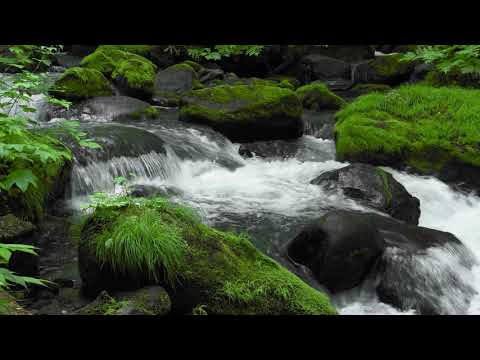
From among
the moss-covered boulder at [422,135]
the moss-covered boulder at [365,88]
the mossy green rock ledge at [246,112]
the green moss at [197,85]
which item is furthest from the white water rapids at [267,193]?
the moss-covered boulder at [365,88]

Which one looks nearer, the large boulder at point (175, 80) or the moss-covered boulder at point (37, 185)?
the moss-covered boulder at point (37, 185)

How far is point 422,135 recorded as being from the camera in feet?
29.6

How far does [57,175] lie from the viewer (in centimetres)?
545

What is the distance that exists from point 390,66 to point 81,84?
10.7m

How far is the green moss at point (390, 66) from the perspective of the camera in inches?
608

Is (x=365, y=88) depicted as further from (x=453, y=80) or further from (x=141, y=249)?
(x=141, y=249)

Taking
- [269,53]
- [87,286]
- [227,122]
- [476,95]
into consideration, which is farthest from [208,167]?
[269,53]

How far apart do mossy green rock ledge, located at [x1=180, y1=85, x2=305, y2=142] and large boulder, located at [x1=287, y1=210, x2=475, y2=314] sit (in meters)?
5.59

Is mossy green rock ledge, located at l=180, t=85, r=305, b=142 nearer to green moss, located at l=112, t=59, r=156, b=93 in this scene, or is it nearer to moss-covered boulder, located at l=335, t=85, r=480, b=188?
moss-covered boulder, located at l=335, t=85, r=480, b=188

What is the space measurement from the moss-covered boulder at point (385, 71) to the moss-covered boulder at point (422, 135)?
17.9ft

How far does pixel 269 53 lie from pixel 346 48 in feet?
11.9

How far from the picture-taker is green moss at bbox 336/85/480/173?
343 inches

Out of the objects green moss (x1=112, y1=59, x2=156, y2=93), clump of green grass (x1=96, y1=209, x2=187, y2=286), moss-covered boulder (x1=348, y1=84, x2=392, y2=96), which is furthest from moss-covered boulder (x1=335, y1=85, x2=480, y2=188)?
clump of green grass (x1=96, y1=209, x2=187, y2=286)

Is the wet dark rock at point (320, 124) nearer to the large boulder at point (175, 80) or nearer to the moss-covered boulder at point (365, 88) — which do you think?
the moss-covered boulder at point (365, 88)
